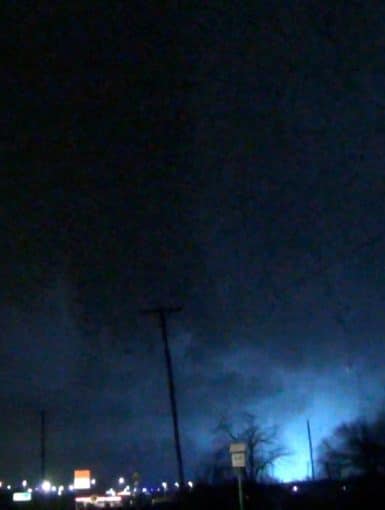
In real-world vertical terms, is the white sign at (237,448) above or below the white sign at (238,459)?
above

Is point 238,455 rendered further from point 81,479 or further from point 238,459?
point 81,479

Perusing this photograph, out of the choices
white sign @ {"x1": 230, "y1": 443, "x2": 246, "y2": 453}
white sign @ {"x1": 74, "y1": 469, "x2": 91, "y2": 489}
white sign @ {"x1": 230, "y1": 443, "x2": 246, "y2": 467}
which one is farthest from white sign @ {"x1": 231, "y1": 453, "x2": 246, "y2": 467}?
white sign @ {"x1": 74, "y1": 469, "x2": 91, "y2": 489}

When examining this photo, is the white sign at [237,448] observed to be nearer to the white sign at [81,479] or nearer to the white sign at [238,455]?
the white sign at [238,455]

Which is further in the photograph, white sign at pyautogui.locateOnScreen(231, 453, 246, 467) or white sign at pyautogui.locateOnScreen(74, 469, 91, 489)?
white sign at pyautogui.locateOnScreen(74, 469, 91, 489)

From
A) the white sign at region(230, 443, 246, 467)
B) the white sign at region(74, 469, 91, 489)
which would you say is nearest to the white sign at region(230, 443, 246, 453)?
the white sign at region(230, 443, 246, 467)

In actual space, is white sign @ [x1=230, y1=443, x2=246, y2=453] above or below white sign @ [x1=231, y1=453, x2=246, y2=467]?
above

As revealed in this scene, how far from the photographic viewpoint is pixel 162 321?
55969mm

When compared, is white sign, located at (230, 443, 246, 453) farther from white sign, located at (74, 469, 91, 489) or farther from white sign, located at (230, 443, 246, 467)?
white sign, located at (74, 469, 91, 489)

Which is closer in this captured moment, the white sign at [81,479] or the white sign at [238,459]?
the white sign at [238,459]

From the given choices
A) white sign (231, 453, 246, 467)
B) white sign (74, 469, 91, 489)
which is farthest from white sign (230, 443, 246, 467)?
white sign (74, 469, 91, 489)

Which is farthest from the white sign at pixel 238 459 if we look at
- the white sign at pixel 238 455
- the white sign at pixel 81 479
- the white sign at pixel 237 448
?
the white sign at pixel 81 479

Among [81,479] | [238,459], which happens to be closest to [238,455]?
[238,459]

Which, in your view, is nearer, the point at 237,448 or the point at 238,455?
the point at 238,455

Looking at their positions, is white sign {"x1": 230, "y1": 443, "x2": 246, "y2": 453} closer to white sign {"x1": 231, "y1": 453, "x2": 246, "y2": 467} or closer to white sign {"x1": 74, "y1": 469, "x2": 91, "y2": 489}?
white sign {"x1": 231, "y1": 453, "x2": 246, "y2": 467}
